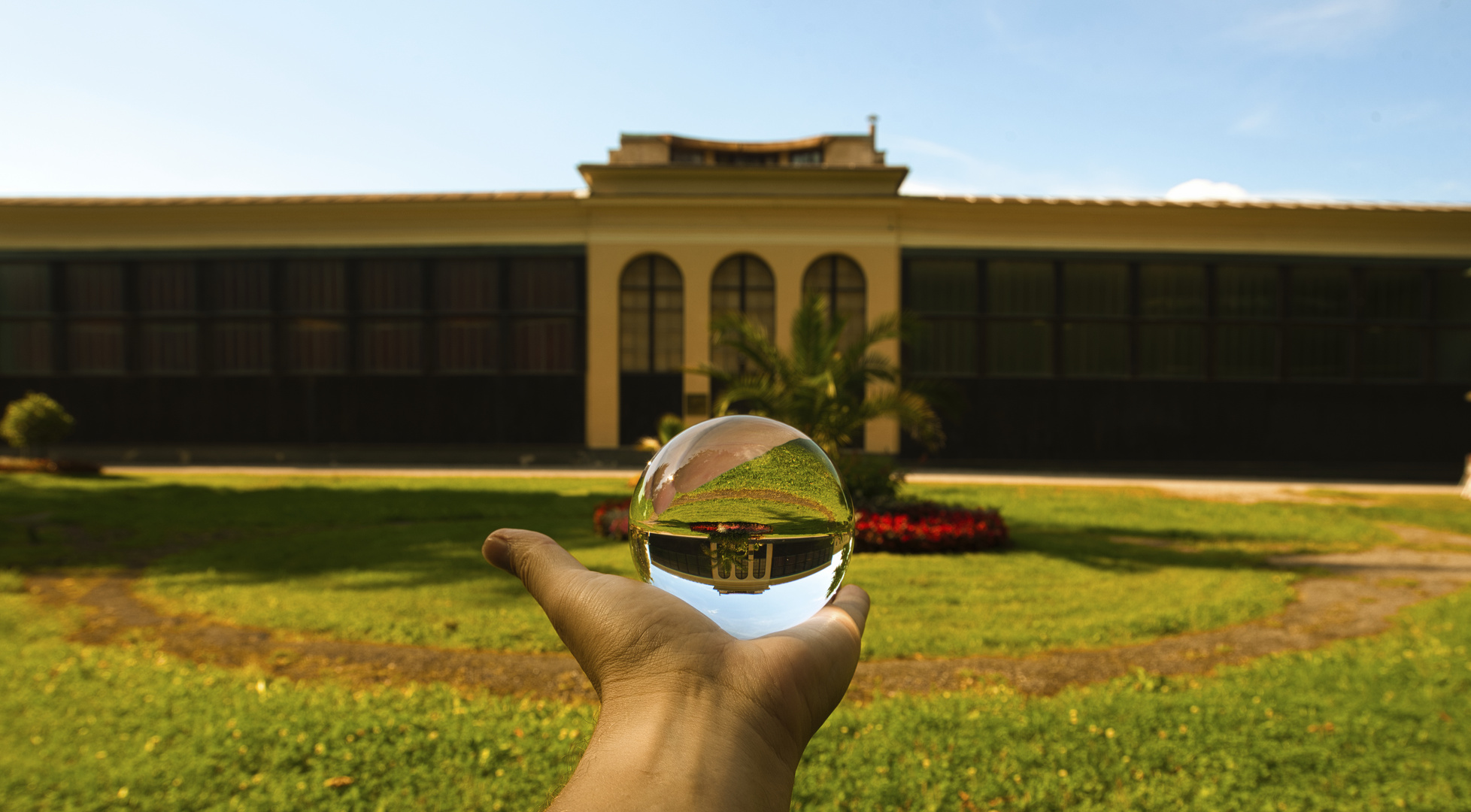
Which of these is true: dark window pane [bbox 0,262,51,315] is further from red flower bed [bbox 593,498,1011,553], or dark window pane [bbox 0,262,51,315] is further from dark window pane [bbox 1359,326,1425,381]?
dark window pane [bbox 1359,326,1425,381]

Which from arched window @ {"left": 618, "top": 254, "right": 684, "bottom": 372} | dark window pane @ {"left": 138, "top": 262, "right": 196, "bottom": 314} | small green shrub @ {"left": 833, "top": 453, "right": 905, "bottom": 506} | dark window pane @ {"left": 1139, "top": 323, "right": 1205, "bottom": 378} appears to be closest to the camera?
small green shrub @ {"left": 833, "top": 453, "right": 905, "bottom": 506}

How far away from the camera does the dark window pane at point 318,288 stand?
75.3 ft

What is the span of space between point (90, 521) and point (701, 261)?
49.1 feet

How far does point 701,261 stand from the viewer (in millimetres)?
22438

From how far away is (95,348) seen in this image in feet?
76.6

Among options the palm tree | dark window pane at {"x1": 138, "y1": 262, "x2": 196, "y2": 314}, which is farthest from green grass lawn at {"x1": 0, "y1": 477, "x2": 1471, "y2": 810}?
dark window pane at {"x1": 138, "y1": 262, "x2": 196, "y2": 314}

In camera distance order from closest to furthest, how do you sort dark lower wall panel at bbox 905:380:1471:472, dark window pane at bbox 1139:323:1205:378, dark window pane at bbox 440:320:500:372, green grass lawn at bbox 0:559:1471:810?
green grass lawn at bbox 0:559:1471:810 < dark lower wall panel at bbox 905:380:1471:472 < dark window pane at bbox 1139:323:1205:378 < dark window pane at bbox 440:320:500:372

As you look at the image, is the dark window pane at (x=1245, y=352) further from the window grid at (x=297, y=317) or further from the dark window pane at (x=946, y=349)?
the window grid at (x=297, y=317)

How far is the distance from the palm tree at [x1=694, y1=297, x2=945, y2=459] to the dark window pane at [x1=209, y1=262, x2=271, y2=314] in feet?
56.7

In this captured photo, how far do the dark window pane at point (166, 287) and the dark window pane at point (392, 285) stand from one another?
510cm

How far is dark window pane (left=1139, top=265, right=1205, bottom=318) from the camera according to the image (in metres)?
22.5

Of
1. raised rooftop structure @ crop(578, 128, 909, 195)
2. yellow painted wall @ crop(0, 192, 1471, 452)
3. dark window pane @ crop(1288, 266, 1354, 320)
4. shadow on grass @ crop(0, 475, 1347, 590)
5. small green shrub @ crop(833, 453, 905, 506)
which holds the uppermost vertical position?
raised rooftop structure @ crop(578, 128, 909, 195)

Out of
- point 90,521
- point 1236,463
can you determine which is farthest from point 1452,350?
point 90,521

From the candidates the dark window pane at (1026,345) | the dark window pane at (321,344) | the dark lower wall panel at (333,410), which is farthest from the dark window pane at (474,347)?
the dark window pane at (1026,345)
